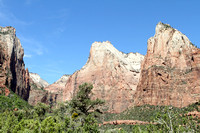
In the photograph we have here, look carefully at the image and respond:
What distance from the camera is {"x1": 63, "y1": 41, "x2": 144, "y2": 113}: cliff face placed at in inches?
4109

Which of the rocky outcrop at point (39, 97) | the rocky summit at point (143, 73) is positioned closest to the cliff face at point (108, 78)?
the rocky summit at point (143, 73)

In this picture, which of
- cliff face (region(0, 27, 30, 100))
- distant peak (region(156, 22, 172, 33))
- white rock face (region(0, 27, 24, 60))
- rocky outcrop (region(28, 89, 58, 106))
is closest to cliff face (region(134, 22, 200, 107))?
distant peak (region(156, 22, 172, 33))

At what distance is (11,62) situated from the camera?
94.1m

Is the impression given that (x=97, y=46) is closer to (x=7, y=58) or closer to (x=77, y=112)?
(x=7, y=58)

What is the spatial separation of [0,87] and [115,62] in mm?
62891

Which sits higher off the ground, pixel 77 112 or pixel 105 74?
pixel 105 74

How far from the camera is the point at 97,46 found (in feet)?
407

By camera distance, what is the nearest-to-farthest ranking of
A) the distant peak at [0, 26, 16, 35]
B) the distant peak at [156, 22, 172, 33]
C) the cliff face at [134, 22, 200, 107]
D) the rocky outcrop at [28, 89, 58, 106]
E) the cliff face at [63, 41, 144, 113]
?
the cliff face at [134, 22, 200, 107], the distant peak at [156, 22, 172, 33], the distant peak at [0, 26, 16, 35], the cliff face at [63, 41, 144, 113], the rocky outcrop at [28, 89, 58, 106]

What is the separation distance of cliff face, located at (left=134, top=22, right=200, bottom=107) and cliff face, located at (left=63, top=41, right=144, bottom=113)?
60.4 feet

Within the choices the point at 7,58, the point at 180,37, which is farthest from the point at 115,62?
the point at 7,58

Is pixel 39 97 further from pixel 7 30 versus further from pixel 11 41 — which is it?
pixel 7 30

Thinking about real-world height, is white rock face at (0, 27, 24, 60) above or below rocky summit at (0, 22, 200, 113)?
above

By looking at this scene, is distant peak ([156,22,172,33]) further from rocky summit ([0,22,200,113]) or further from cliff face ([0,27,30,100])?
cliff face ([0,27,30,100])

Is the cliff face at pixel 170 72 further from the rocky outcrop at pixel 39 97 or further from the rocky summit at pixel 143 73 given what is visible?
the rocky outcrop at pixel 39 97
